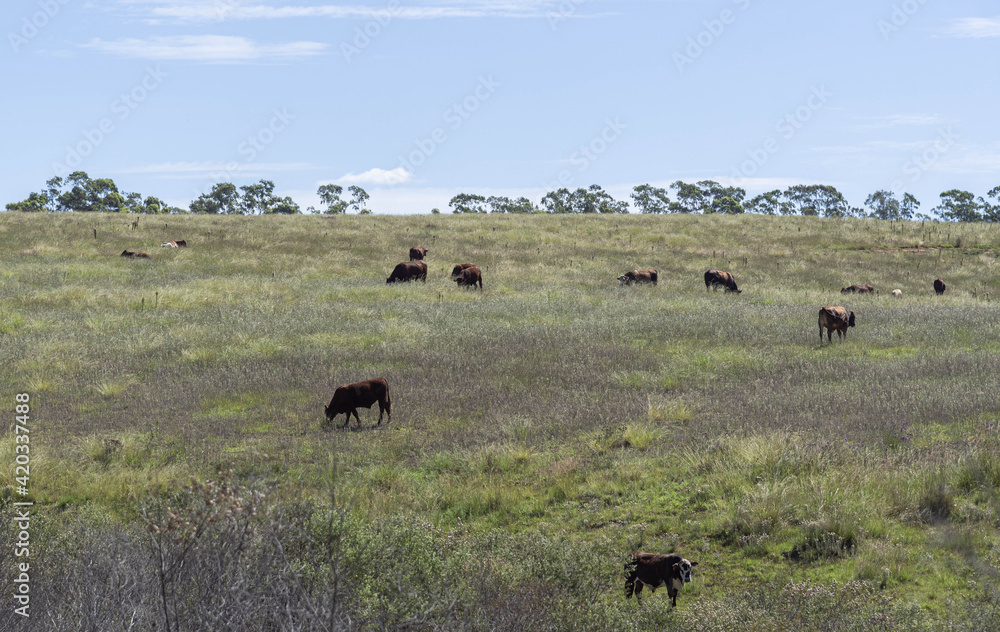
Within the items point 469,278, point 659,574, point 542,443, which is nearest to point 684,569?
point 659,574

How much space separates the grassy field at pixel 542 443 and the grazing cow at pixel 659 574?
176 mm

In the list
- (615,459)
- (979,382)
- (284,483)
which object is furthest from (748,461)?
(979,382)

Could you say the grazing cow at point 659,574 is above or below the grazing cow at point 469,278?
below

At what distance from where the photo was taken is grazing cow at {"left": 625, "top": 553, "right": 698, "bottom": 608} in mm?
5766

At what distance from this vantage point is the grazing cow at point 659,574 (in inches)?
227

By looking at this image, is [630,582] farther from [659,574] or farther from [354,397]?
[354,397]

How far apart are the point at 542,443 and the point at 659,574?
12.9 ft

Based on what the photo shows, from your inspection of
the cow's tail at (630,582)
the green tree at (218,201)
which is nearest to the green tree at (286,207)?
the green tree at (218,201)

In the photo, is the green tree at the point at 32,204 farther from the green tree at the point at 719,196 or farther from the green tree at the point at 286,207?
the green tree at the point at 719,196

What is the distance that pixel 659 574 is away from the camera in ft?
19.1

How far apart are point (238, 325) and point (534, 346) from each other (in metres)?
7.73

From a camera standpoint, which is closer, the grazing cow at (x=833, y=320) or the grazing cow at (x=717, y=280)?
the grazing cow at (x=833, y=320)

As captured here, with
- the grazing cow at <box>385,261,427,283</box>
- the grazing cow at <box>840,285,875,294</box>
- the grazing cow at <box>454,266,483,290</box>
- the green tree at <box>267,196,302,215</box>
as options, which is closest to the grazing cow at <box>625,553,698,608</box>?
the grazing cow at <box>454,266,483,290</box>

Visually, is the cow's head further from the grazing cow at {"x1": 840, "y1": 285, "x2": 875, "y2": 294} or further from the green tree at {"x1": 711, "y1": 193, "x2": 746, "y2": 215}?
the green tree at {"x1": 711, "y1": 193, "x2": 746, "y2": 215}
